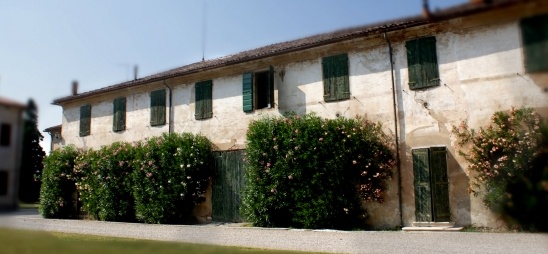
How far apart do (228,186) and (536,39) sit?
14772 mm

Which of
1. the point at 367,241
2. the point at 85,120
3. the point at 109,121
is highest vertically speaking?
the point at 85,120

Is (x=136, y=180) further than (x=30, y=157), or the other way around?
(x=136, y=180)

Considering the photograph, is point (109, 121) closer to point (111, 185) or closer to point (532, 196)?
point (111, 185)

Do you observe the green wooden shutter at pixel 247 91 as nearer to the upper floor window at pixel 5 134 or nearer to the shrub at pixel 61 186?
the shrub at pixel 61 186

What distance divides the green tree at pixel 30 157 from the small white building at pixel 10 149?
3 cm

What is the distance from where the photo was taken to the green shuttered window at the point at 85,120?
805 inches

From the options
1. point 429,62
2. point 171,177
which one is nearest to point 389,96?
point 429,62

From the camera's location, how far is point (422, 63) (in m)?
12.4

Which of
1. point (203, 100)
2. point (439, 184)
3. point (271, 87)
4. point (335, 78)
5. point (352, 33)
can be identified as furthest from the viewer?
point (203, 100)

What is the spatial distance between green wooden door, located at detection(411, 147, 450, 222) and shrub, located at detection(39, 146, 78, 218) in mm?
13507

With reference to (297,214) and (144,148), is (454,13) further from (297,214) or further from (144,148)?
(144,148)

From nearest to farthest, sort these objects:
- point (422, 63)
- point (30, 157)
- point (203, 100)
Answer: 1. point (30, 157)
2. point (422, 63)
3. point (203, 100)

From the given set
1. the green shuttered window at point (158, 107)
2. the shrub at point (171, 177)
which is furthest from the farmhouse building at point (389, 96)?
the shrub at point (171, 177)

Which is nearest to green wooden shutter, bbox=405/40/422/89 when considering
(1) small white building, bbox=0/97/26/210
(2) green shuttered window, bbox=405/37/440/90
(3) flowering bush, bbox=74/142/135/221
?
(2) green shuttered window, bbox=405/37/440/90
